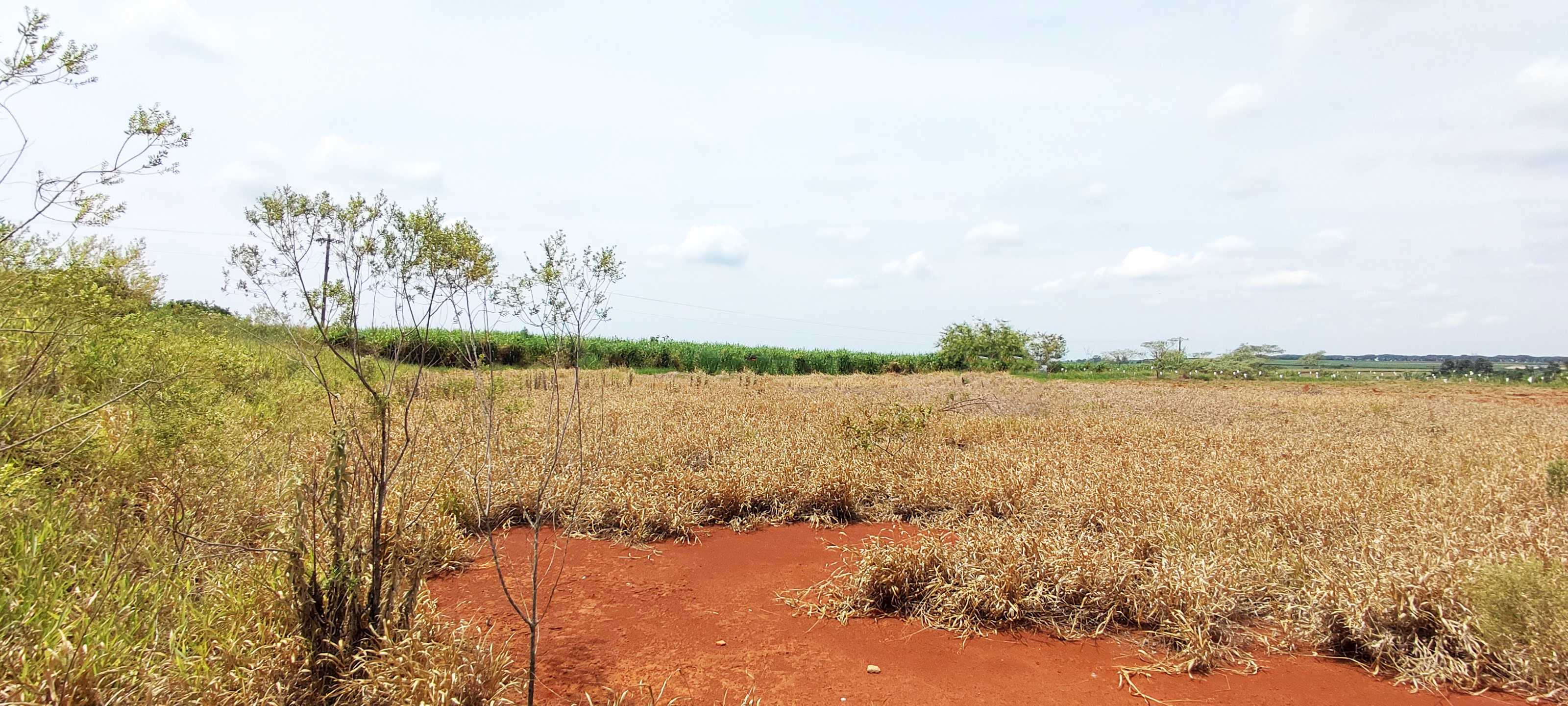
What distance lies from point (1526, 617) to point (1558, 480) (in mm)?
3544

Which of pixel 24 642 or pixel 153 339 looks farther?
pixel 153 339

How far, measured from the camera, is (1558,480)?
5.45 metres

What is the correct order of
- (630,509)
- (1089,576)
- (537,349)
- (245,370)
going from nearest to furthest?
(1089,576) < (630,509) < (245,370) < (537,349)

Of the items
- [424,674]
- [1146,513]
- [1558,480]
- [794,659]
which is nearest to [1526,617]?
[1146,513]

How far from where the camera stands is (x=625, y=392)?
41.4ft

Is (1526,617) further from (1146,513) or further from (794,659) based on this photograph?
(794,659)

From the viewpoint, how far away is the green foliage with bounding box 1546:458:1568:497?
540 cm

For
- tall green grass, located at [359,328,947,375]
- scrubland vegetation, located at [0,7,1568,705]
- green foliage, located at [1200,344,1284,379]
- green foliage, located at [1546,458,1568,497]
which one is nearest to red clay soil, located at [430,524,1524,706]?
scrubland vegetation, located at [0,7,1568,705]

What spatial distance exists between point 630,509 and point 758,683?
2438mm

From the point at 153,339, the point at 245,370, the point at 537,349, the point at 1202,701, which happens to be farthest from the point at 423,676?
the point at 537,349

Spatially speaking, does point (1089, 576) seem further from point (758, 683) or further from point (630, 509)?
point (630, 509)

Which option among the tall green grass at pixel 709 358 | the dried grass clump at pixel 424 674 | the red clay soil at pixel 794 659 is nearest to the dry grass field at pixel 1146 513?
the red clay soil at pixel 794 659

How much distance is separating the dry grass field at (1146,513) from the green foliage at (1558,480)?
4.0 inches

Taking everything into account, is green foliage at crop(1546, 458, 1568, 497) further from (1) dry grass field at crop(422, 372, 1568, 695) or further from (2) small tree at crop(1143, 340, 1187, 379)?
(2) small tree at crop(1143, 340, 1187, 379)
